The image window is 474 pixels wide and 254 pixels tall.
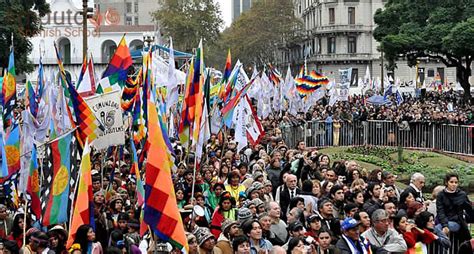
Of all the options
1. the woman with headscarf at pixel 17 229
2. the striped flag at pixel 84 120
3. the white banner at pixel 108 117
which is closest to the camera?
the woman with headscarf at pixel 17 229

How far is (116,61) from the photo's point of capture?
49.9ft

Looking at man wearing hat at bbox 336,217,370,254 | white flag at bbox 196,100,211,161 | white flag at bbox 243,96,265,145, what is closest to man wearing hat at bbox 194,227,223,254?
man wearing hat at bbox 336,217,370,254

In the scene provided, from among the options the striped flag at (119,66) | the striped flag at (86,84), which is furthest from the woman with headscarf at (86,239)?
the striped flag at (86,84)

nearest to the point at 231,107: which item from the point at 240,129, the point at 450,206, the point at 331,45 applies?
the point at 240,129

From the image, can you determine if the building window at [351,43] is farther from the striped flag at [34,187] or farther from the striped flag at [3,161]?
the striped flag at [34,187]

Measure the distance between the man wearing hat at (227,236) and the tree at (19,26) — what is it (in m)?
23.1

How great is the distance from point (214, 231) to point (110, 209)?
166cm

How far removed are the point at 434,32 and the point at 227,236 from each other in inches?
1332

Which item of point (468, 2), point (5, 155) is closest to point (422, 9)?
point (468, 2)

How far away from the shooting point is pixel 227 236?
361 inches

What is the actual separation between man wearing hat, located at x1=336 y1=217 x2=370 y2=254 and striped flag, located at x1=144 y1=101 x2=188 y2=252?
1793mm

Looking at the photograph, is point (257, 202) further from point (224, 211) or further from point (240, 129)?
point (240, 129)

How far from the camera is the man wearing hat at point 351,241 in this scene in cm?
874

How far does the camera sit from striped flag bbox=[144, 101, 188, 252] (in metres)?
8.01
